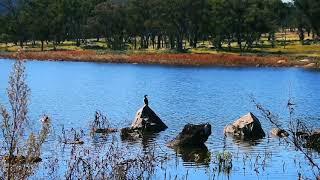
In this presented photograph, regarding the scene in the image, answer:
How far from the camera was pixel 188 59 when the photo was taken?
119688mm

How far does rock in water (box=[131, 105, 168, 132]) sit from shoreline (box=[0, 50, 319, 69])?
7301 cm

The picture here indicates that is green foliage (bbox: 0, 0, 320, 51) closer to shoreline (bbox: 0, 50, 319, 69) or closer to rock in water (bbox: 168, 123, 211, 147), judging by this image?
shoreline (bbox: 0, 50, 319, 69)

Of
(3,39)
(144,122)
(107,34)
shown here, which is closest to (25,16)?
(3,39)

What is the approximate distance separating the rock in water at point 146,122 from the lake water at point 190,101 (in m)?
0.95

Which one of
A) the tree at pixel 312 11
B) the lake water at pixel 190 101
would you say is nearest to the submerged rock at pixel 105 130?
the lake water at pixel 190 101

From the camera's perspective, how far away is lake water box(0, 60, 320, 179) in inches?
1121

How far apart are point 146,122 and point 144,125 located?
37 centimetres

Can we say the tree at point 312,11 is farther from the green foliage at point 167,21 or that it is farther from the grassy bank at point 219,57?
the grassy bank at point 219,57

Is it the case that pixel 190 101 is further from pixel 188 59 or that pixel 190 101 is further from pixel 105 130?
pixel 188 59

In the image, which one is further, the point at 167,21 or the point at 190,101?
the point at 167,21

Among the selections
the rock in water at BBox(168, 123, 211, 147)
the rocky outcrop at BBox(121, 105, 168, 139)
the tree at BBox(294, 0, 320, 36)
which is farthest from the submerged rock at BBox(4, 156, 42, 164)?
the tree at BBox(294, 0, 320, 36)

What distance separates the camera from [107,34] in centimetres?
16200

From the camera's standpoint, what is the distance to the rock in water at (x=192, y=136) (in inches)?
1278

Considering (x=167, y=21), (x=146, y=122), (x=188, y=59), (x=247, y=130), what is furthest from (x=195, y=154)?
(x=167, y=21)
